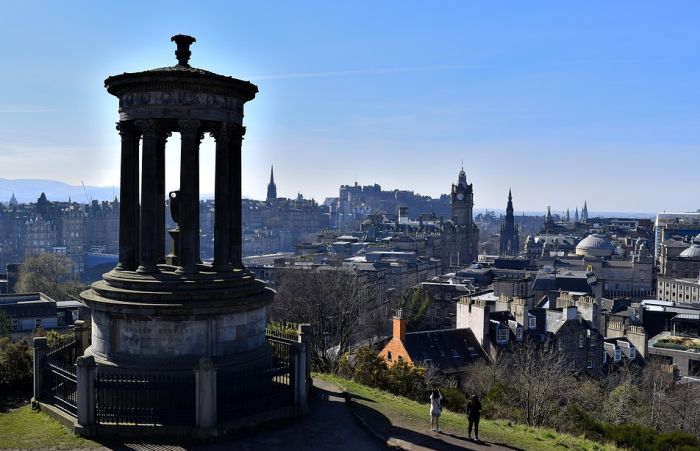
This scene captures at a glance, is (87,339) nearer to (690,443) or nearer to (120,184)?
(120,184)

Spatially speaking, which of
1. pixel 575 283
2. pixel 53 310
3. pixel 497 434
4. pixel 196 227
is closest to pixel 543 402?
pixel 497 434

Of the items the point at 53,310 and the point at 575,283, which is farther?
the point at 575,283

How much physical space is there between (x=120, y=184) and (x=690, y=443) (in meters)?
22.1

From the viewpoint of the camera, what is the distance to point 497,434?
768 inches

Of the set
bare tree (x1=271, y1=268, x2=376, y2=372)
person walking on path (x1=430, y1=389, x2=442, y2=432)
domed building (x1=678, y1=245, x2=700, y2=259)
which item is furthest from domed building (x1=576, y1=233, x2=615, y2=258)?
person walking on path (x1=430, y1=389, x2=442, y2=432)

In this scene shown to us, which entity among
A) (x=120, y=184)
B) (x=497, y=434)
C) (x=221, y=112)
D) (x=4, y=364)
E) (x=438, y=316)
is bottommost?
(x=438, y=316)

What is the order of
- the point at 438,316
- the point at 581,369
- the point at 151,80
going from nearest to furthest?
the point at 151,80 < the point at 581,369 < the point at 438,316

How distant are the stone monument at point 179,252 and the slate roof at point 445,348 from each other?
78.3 feet

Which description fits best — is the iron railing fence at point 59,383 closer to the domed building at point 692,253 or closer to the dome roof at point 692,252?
the domed building at point 692,253

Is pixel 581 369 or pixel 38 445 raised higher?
pixel 38 445

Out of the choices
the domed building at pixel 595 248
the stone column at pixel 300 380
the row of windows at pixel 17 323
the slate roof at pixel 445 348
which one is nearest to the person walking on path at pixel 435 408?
the stone column at pixel 300 380

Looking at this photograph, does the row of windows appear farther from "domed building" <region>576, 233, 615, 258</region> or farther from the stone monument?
"domed building" <region>576, 233, 615, 258</region>

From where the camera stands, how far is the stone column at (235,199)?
21328 millimetres

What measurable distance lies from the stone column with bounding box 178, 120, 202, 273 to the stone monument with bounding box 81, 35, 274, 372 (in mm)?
29
